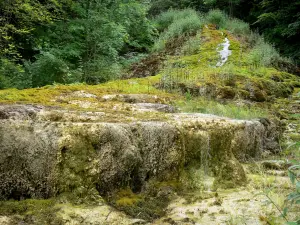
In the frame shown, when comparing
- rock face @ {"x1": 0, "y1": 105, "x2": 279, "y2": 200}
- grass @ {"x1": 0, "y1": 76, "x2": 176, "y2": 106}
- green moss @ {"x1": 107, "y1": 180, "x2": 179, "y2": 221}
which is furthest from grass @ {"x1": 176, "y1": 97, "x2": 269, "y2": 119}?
green moss @ {"x1": 107, "y1": 180, "x2": 179, "y2": 221}

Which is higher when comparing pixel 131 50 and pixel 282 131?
pixel 131 50

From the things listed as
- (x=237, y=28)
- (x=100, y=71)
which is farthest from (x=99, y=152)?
(x=237, y=28)

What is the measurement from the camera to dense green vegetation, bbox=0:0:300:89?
793 cm

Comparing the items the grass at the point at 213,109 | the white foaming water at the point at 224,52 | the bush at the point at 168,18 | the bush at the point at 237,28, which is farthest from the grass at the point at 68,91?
the bush at the point at 168,18

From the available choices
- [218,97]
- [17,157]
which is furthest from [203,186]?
[218,97]

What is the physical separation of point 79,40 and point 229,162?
7.08 m

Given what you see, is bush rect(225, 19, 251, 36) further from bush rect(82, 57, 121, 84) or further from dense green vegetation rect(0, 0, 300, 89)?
bush rect(82, 57, 121, 84)

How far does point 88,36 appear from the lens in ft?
30.8

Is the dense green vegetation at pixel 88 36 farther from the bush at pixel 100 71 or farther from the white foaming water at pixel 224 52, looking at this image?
the white foaming water at pixel 224 52

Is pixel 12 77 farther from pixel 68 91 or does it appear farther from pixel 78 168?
pixel 78 168

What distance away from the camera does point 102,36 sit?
9422 mm

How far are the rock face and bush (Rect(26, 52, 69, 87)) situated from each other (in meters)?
4.43

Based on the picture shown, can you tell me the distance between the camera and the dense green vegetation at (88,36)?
26.0 ft

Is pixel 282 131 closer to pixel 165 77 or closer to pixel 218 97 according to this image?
pixel 218 97
